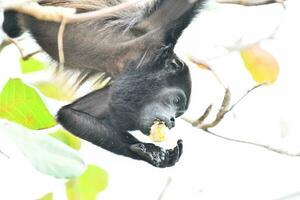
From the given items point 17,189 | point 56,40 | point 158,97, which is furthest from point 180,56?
point 17,189

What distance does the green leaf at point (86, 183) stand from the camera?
889mm

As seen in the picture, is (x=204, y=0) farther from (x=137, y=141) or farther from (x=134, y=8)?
(x=137, y=141)

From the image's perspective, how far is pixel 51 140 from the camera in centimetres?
88

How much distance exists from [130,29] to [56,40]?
13 centimetres

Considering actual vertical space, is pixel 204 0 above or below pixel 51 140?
above

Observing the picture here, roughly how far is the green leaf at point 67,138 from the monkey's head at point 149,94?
3.2 inches

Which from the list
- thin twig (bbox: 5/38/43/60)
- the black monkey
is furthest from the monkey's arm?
thin twig (bbox: 5/38/43/60)

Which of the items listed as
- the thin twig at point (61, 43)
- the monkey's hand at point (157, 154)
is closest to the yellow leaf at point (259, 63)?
the monkey's hand at point (157, 154)

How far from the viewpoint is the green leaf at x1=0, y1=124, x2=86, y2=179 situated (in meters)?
0.88

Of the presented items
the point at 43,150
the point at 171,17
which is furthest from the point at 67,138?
the point at 171,17

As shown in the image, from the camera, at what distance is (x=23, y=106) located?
0.88 m

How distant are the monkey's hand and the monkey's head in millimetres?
28

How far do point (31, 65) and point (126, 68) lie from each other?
16 centimetres

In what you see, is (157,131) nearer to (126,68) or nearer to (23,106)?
(126,68)
